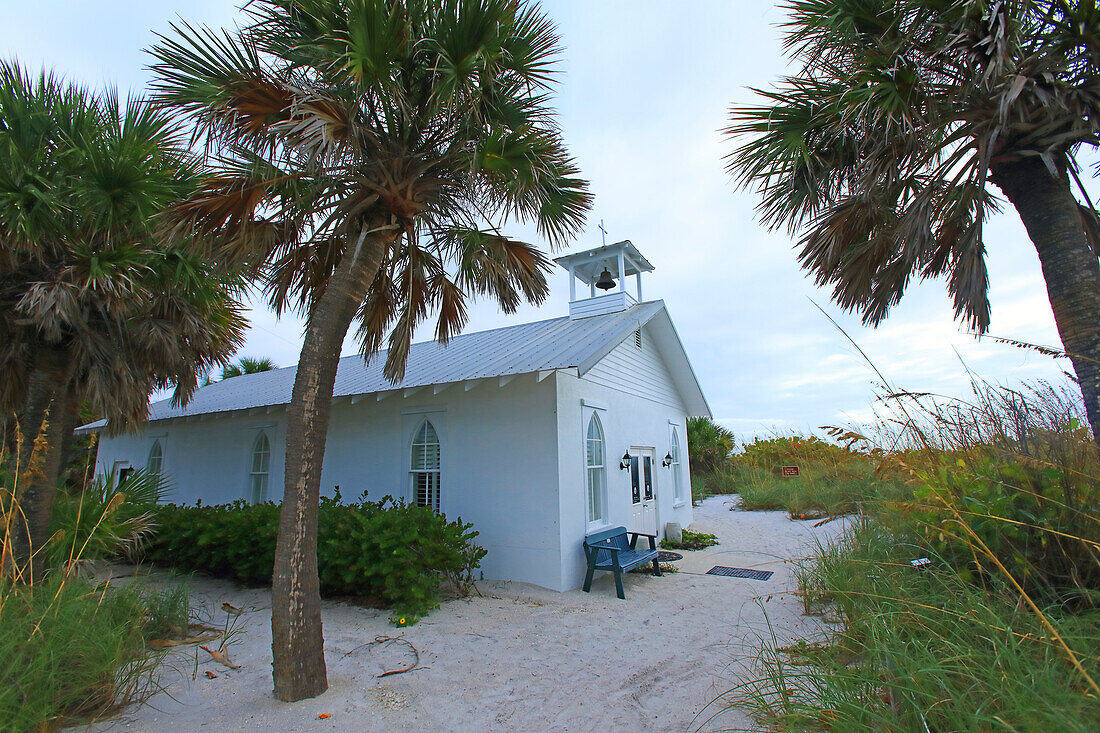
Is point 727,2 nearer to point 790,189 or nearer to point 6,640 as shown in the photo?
point 790,189

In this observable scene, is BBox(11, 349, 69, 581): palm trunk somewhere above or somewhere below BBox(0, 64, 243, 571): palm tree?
below

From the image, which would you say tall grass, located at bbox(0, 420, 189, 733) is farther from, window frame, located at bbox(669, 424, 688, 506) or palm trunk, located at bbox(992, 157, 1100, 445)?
window frame, located at bbox(669, 424, 688, 506)

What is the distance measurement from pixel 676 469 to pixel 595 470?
5.35 m

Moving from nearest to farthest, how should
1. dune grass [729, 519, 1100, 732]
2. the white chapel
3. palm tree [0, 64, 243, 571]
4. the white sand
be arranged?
dune grass [729, 519, 1100, 732] < the white sand < palm tree [0, 64, 243, 571] < the white chapel

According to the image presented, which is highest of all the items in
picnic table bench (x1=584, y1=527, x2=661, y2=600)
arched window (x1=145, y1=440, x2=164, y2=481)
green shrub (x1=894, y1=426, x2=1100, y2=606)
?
arched window (x1=145, y1=440, x2=164, y2=481)

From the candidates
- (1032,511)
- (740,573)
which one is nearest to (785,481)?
(740,573)

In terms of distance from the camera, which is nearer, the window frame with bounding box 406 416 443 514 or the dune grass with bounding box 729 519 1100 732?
the dune grass with bounding box 729 519 1100 732

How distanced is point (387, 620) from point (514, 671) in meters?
2.23

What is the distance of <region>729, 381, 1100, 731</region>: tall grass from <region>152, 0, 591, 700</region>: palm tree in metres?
3.56

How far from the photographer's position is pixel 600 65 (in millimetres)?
6477

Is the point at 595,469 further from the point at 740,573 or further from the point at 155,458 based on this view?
the point at 155,458

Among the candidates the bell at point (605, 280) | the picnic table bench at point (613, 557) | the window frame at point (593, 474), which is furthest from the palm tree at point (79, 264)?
the bell at point (605, 280)

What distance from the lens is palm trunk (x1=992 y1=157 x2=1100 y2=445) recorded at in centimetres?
455

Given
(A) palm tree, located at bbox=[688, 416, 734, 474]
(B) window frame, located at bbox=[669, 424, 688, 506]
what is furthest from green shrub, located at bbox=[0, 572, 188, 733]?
(A) palm tree, located at bbox=[688, 416, 734, 474]
